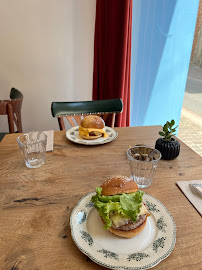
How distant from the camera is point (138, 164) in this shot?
0.75m

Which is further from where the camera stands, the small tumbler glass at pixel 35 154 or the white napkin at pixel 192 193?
the small tumbler glass at pixel 35 154

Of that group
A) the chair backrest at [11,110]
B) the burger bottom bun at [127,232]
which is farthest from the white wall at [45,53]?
the burger bottom bun at [127,232]

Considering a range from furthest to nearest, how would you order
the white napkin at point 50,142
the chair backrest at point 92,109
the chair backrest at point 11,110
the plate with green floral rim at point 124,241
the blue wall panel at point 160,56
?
the blue wall panel at point 160,56, the chair backrest at point 11,110, the chair backrest at point 92,109, the white napkin at point 50,142, the plate with green floral rim at point 124,241

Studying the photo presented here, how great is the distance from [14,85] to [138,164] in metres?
1.99

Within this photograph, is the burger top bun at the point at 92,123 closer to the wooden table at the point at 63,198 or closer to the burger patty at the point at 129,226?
the wooden table at the point at 63,198

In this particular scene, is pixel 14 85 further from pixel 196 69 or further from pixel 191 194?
pixel 191 194

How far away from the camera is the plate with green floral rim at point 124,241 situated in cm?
46

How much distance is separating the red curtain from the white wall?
212 mm

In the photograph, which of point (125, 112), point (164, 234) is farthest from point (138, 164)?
point (125, 112)

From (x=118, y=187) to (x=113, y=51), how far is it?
1597 mm

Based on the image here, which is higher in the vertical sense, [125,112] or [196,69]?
[196,69]

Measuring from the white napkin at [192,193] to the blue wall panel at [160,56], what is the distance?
65.3 inches

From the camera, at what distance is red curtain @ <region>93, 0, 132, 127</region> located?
1.78m

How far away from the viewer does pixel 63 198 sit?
679 millimetres
